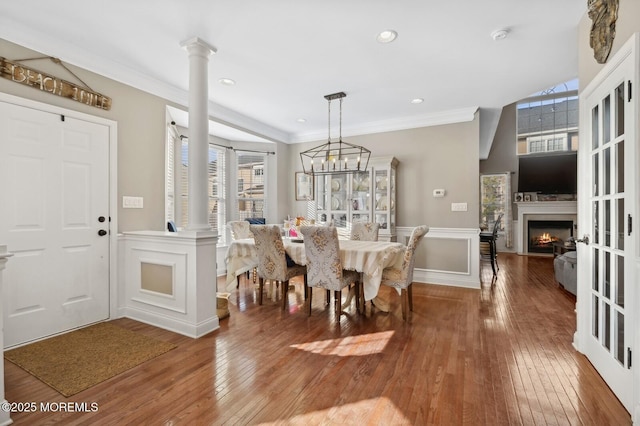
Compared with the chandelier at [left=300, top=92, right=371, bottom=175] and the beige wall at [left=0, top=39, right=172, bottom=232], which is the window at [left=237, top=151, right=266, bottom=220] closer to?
the chandelier at [left=300, top=92, right=371, bottom=175]

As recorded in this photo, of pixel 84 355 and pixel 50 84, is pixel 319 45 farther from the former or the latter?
pixel 84 355

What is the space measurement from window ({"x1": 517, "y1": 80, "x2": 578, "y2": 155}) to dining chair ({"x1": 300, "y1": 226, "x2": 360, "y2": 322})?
7849mm

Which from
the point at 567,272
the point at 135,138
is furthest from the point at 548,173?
the point at 135,138

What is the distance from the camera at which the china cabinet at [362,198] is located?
4719mm

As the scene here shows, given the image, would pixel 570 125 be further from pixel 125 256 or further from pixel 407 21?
pixel 125 256

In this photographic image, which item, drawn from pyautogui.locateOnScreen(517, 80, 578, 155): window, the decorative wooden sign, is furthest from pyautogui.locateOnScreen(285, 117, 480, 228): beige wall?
pyautogui.locateOnScreen(517, 80, 578, 155): window

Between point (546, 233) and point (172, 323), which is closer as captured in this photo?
point (172, 323)

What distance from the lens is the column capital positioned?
2.66m

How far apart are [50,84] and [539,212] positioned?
981 cm

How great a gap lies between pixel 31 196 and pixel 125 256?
93 centimetres

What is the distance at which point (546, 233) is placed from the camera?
26.3ft

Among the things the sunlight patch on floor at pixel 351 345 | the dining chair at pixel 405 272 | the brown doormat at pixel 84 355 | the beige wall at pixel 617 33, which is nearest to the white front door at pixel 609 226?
the beige wall at pixel 617 33

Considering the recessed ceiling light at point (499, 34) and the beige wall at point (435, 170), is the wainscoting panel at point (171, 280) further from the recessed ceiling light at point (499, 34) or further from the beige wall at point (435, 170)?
the beige wall at point (435, 170)

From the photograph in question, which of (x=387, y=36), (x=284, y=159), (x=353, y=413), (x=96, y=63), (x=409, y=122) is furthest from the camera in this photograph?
(x=284, y=159)
